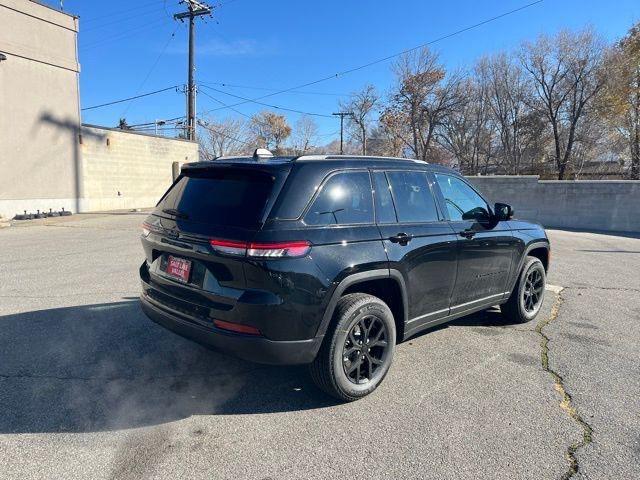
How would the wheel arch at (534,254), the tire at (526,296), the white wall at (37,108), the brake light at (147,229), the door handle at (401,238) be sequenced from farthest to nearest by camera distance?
the white wall at (37,108)
the tire at (526,296)
the wheel arch at (534,254)
the brake light at (147,229)
the door handle at (401,238)

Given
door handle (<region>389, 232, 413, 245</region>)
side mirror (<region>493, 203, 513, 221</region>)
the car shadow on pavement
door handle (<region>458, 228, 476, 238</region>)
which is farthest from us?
side mirror (<region>493, 203, 513, 221</region>)

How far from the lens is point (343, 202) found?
134 inches

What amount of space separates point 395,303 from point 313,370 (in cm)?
89

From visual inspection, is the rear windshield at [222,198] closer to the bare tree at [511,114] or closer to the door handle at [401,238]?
the door handle at [401,238]

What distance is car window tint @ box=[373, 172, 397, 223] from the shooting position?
3.62 metres

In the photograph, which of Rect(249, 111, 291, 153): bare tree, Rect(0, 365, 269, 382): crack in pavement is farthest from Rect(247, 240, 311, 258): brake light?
Rect(249, 111, 291, 153): bare tree

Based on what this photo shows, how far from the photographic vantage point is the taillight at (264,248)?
2873 millimetres

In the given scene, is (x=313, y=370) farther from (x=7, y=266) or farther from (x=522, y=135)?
(x=522, y=135)

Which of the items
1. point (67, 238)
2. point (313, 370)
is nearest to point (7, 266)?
point (67, 238)

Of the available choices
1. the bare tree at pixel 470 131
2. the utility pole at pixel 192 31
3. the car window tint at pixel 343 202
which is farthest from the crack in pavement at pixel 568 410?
the bare tree at pixel 470 131

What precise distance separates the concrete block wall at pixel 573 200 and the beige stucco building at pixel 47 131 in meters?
17.3

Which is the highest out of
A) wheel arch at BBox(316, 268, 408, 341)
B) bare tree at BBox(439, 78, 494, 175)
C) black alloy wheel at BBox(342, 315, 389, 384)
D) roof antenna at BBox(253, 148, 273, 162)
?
bare tree at BBox(439, 78, 494, 175)

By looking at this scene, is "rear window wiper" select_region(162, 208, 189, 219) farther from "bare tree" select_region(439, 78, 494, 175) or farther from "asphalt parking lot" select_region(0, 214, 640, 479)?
"bare tree" select_region(439, 78, 494, 175)

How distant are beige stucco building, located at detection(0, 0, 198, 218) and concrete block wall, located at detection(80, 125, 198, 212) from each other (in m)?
0.05
